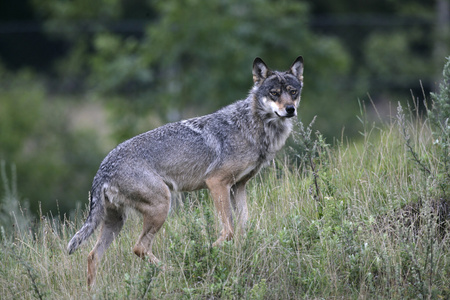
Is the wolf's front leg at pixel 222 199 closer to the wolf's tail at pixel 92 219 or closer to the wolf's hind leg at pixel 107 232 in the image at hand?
the wolf's hind leg at pixel 107 232

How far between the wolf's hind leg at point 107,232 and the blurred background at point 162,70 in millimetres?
11521

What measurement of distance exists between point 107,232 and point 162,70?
16.2 meters

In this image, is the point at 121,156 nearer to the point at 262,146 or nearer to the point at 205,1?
the point at 262,146

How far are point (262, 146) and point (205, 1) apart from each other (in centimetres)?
1509

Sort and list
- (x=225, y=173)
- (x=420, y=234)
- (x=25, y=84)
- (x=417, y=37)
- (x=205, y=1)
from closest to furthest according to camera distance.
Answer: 1. (x=420, y=234)
2. (x=225, y=173)
3. (x=205, y=1)
4. (x=25, y=84)
5. (x=417, y=37)

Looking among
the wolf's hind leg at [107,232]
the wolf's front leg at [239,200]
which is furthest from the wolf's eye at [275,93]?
the wolf's hind leg at [107,232]

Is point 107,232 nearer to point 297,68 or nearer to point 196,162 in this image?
point 196,162

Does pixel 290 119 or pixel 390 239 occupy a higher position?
pixel 290 119

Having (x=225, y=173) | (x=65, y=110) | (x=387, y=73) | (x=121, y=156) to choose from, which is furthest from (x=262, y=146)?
(x=387, y=73)

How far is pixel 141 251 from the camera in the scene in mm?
7133

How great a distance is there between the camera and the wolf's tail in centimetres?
713

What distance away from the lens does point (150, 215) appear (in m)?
7.21

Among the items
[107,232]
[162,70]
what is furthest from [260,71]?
[162,70]

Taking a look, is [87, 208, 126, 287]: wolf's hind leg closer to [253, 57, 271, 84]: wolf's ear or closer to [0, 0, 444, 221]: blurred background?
[253, 57, 271, 84]: wolf's ear
